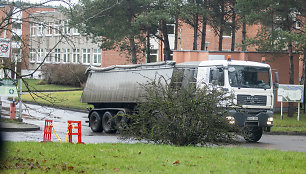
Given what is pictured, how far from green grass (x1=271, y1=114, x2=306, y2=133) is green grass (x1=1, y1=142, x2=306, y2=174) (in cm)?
1280

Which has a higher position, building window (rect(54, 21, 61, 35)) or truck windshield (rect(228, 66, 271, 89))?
building window (rect(54, 21, 61, 35))

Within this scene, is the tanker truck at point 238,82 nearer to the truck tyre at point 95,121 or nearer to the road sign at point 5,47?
the truck tyre at point 95,121

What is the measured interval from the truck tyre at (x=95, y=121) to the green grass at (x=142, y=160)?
11828 mm

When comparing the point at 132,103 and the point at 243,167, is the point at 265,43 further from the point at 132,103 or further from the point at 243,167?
the point at 243,167

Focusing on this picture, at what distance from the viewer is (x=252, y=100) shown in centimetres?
1917

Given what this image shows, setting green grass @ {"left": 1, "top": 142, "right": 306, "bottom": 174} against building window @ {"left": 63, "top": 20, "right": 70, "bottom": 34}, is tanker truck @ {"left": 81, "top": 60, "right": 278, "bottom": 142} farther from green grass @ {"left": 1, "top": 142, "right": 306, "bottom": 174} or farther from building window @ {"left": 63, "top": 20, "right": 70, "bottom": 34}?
building window @ {"left": 63, "top": 20, "right": 70, "bottom": 34}

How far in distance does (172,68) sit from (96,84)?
19.6 ft

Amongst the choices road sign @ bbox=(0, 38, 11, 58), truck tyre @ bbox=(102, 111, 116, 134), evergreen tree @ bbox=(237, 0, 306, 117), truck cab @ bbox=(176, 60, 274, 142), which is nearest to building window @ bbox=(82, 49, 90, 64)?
evergreen tree @ bbox=(237, 0, 306, 117)

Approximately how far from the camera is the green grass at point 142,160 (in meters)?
9.34

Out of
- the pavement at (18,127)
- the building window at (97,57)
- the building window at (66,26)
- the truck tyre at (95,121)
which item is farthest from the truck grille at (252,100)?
the building window at (97,57)

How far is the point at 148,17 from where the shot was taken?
35969 mm

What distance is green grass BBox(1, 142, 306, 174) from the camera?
9.34 metres

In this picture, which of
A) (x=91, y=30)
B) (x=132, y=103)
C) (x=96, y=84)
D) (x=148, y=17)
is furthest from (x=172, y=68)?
(x=91, y=30)

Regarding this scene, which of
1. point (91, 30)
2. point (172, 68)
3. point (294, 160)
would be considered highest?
point (91, 30)
